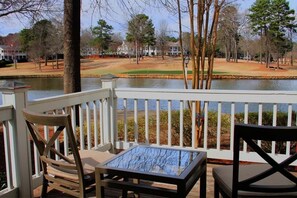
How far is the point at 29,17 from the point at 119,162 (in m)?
11.1

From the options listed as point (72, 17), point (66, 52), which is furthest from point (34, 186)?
point (72, 17)

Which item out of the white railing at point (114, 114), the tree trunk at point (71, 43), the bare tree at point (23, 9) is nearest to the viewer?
the white railing at point (114, 114)

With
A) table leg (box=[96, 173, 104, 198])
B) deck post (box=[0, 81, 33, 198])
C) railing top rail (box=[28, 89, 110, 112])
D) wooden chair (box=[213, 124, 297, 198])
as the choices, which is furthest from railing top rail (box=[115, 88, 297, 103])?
table leg (box=[96, 173, 104, 198])

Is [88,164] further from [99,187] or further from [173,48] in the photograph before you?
[173,48]

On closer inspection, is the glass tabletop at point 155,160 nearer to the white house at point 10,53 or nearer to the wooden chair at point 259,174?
the wooden chair at point 259,174

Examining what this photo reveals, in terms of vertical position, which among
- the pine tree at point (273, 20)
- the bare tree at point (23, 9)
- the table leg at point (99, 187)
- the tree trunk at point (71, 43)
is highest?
the pine tree at point (273, 20)

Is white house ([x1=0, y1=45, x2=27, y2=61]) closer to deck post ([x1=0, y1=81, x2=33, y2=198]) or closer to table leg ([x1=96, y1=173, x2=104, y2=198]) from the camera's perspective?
deck post ([x1=0, y1=81, x2=33, y2=198])

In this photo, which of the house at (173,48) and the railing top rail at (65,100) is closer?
the railing top rail at (65,100)

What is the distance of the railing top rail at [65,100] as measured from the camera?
8.80 feet

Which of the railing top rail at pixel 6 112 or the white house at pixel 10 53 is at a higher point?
the white house at pixel 10 53

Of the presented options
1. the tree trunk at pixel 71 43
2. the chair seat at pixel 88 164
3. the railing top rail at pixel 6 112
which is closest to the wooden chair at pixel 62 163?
the chair seat at pixel 88 164

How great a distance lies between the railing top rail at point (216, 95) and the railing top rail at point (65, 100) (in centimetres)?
32

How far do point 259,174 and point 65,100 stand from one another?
207 cm

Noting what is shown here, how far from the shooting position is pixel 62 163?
6.94ft
